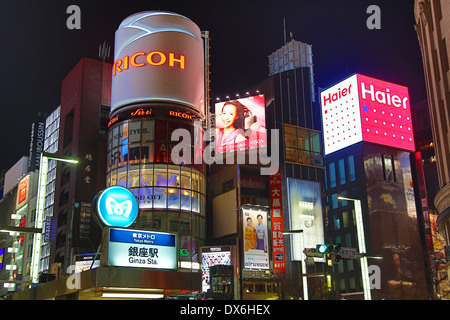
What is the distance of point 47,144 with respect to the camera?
88188 mm

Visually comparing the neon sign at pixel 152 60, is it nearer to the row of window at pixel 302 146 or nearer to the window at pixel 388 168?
the row of window at pixel 302 146

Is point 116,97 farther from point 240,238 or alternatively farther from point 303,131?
point 303,131

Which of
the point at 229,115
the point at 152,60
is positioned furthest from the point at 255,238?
the point at 152,60

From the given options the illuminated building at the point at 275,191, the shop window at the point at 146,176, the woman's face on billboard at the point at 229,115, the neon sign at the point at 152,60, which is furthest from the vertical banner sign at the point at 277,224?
the neon sign at the point at 152,60

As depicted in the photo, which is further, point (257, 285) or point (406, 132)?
point (406, 132)

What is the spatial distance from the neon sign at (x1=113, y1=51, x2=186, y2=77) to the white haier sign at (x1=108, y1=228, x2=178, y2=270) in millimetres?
47953

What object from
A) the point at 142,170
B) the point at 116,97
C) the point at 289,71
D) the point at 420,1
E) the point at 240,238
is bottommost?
the point at 240,238

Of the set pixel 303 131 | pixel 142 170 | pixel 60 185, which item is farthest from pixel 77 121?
pixel 303 131

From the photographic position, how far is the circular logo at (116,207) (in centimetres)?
1648

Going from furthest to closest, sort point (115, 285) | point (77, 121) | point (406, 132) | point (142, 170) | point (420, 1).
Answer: point (406, 132)
point (77, 121)
point (142, 170)
point (420, 1)
point (115, 285)

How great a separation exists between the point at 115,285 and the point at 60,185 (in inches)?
2436

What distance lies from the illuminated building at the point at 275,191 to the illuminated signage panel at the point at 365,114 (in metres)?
3.53

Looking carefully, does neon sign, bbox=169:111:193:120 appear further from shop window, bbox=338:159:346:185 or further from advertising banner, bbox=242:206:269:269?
shop window, bbox=338:159:346:185

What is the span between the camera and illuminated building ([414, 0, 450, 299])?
3325 cm
